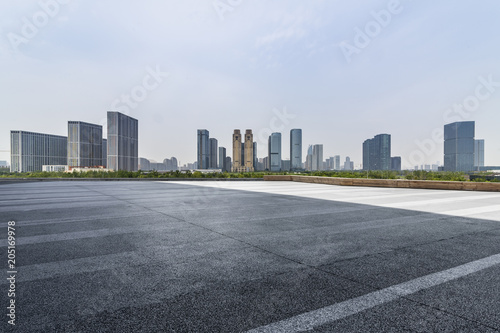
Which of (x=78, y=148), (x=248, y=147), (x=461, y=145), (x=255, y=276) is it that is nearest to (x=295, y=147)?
(x=248, y=147)

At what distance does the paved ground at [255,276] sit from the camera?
2555 mm

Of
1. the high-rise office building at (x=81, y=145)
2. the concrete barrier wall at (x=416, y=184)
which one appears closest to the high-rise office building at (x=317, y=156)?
the high-rise office building at (x=81, y=145)

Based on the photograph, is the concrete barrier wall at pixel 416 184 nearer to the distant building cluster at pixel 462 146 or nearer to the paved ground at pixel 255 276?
the paved ground at pixel 255 276

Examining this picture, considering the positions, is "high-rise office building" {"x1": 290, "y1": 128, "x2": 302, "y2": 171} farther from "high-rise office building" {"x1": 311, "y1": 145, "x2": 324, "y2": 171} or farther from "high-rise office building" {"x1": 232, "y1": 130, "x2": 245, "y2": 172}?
"high-rise office building" {"x1": 311, "y1": 145, "x2": 324, "y2": 171}

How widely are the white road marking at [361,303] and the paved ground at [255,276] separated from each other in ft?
0.05

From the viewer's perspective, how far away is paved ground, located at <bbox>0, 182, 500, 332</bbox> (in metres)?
2.55

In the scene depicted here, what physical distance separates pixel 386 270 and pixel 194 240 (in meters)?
3.43

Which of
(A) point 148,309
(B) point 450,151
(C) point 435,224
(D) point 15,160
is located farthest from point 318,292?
(D) point 15,160

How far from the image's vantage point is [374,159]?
90438mm

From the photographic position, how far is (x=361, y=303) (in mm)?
2869

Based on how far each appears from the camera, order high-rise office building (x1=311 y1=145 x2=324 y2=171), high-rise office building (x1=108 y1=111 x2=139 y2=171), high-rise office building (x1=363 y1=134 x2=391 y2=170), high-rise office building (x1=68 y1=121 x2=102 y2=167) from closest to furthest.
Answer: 1. high-rise office building (x1=363 y1=134 x2=391 y2=170)
2. high-rise office building (x1=108 y1=111 x2=139 y2=171)
3. high-rise office building (x1=311 y1=145 x2=324 y2=171)
4. high-rise office building (x1=68 y1=121 x2=102 y2=167)

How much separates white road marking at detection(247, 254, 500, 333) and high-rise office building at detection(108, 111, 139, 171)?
488 feet

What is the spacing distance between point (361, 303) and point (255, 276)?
1328 millimetres

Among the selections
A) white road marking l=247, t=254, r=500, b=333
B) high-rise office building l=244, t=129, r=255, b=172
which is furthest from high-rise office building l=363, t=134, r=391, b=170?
white road marking l=247, t=254, r=500, b=333
